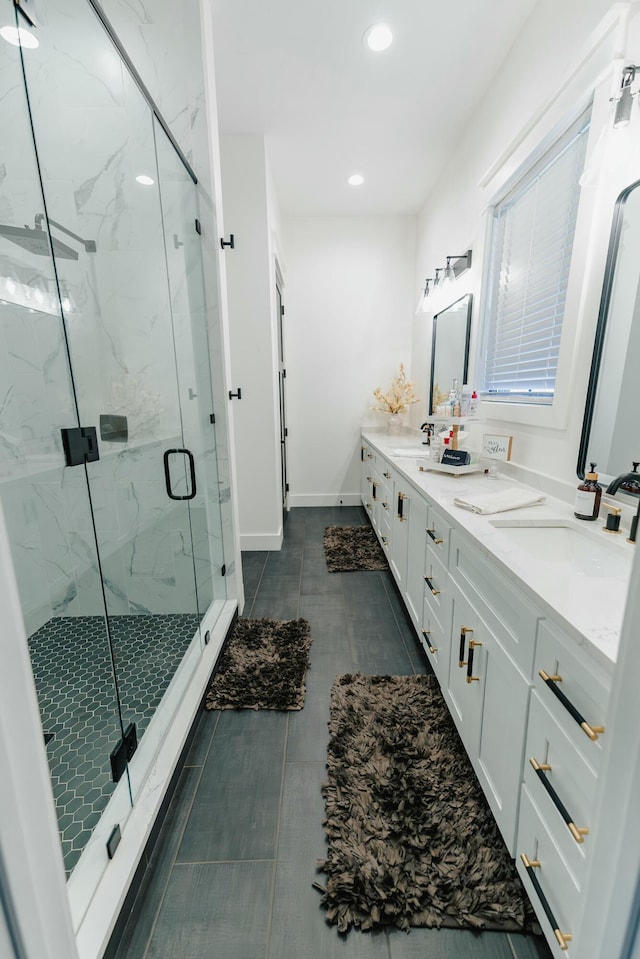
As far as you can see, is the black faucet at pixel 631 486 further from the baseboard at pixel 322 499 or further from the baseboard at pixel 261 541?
the baseboard at pixel 322 499

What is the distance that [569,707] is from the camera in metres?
0.74

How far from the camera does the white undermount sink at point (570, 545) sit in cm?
102

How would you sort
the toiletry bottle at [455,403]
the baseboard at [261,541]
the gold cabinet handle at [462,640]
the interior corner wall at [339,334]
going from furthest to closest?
the interior corner wall at [339,334]
the baseboard at [261,541]
the toiletry bottle at [455,403]
the gold cabinet handle at [462,640]

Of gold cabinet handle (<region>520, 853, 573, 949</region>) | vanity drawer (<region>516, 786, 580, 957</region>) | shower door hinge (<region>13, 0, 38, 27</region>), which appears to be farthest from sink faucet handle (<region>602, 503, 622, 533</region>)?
shower door hinge (<region>13, 0, 38, 27</region>)

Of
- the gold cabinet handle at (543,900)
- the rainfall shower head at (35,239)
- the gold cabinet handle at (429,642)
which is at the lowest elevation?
the gold cabinet handle at (429,642)

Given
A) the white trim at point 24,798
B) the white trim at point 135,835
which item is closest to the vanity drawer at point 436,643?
the white trim at point 135,835

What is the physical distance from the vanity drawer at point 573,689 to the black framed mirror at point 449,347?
2039mm

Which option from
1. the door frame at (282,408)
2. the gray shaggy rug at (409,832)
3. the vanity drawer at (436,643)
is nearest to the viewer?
the gray shaggy rug at (409,832)

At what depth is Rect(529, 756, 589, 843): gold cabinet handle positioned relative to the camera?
0.70 m

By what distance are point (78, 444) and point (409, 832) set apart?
5.33 feet

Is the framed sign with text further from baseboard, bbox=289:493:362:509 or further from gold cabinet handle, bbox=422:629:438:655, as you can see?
baseboard, bbox=289:493:362:509

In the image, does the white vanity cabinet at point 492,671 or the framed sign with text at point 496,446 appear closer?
the white vanity cabinet at point 492,671

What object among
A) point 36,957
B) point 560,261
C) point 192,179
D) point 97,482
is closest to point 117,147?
point 192,179

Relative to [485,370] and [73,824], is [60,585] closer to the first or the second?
[73,824]
